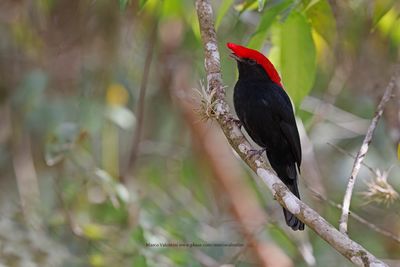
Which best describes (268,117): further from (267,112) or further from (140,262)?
(140,262)

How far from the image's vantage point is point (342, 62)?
6070 millimetres

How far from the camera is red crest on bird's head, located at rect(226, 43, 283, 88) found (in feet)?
13.9

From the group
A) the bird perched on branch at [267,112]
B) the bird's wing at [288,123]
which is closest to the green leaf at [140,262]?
the bird perched on branch at [267,112]

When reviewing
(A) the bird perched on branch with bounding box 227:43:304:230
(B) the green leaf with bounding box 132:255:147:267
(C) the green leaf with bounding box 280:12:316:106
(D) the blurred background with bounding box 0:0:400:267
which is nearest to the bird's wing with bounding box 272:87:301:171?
(A) the bird perched on branch with bounding box 227:43:304:230

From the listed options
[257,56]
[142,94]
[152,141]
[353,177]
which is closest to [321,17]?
[257,56]

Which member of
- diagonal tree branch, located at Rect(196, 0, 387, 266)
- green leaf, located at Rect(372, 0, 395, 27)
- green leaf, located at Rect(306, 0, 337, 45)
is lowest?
diagonal tree branch, located at Rect(196, 0, 387, 266)

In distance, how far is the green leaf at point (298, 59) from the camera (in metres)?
3.78

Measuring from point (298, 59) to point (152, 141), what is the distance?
357 centimetres

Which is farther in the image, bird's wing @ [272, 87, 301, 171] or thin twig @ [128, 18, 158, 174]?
thin twig @ [128, 18, 158, 174]

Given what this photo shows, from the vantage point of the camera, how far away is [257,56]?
169 inches

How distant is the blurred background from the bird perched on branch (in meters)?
0.18

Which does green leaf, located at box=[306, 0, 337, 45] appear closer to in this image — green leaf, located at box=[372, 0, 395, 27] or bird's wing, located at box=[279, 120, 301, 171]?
green leaf, located at box=[372, 0, 395, 27]

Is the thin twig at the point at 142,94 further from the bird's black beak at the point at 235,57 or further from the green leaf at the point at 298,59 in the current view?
the green leaf at the point at 298,59

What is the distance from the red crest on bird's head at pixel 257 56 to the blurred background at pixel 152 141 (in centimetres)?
8
